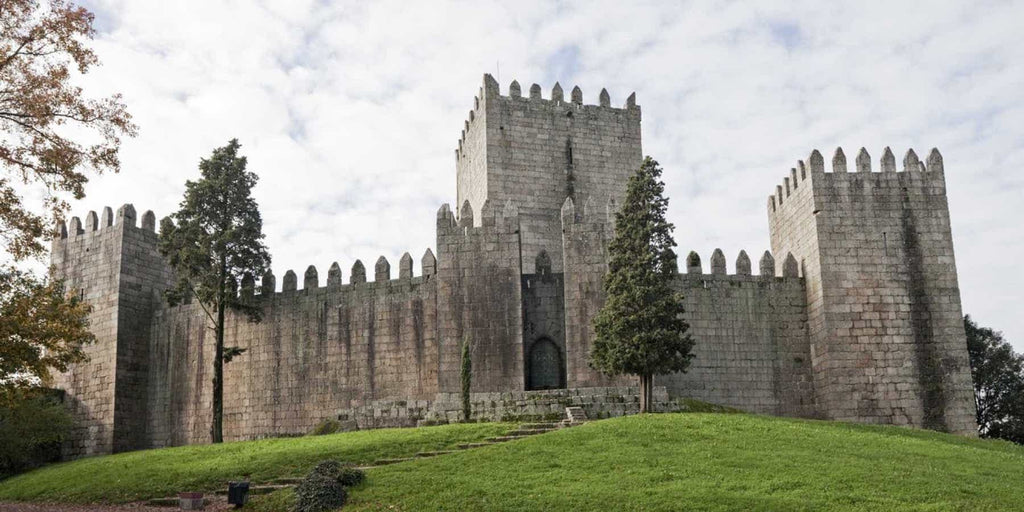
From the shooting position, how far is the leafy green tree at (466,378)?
2827cm

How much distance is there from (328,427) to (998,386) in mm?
26422

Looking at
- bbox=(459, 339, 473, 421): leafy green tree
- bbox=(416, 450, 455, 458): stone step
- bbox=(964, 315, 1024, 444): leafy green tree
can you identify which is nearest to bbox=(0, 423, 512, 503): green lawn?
bbox=(416, 450, 455, 458): stone step

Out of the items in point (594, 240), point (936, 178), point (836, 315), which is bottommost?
point (836, 315)

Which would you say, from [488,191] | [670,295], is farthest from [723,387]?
[488,191]

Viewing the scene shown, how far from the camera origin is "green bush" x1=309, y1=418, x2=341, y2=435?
99.1ft

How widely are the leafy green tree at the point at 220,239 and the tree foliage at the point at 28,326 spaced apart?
38.9 ft

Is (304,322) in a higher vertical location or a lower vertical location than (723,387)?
higher

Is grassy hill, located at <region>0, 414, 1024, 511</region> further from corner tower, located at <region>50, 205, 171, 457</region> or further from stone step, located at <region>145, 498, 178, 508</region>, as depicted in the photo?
corner tower, located at <region>50, 205, 171, 457</region>

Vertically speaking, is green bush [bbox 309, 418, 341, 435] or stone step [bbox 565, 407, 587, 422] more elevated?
stone step [bbox 565, 407, 587, 422]

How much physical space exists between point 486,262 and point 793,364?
417 inches

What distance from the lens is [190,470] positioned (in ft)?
79.8

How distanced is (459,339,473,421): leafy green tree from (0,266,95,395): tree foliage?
35.2 feet

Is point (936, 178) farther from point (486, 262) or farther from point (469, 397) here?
point (469, 397)

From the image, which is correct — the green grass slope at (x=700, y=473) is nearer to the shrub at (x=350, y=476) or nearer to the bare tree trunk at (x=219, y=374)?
the shrub at (x=350, y=476)
